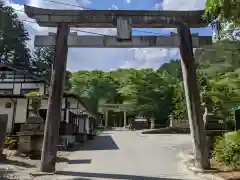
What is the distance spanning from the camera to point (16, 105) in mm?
21578

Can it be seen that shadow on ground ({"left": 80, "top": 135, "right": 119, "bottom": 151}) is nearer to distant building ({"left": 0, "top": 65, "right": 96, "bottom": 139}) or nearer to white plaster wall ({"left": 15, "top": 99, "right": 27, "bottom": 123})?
distant building ({"left": 0, "top": 65, "right": 96, "bottom": 139})

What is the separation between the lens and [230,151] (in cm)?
990

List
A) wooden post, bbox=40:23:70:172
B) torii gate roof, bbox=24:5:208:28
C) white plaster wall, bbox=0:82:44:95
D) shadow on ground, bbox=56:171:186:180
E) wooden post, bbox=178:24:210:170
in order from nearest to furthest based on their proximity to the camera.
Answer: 1. shadow on ground, bbox=56:171:186:180
2. wooden post, bbox=40:23:70:172
3. wooden post, bbox=178:24:210:170
4. torii gate roof, bbox=24:5:208:28
5. white plaster wall, bbox=0:82:44:95

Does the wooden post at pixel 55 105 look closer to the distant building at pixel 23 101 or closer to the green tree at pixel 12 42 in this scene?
the distant building at pixel 23 101

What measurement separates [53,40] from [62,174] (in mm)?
4805

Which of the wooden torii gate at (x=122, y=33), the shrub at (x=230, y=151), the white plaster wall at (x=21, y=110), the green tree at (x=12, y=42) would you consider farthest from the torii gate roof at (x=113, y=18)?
the green tree at (x=12, y=42)

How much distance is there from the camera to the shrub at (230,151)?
31.6ft

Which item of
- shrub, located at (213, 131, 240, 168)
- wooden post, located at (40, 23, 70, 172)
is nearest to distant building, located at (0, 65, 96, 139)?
wooden post, located at (40, 23, 70, 172)

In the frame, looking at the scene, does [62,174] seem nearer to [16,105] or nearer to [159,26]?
[159,26]

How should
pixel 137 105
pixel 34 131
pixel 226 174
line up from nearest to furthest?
pixel 226 174 < pixel 34 131 < pixel 137 105

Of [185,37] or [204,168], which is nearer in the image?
[204,168]

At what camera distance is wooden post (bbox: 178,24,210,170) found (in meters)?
9.62

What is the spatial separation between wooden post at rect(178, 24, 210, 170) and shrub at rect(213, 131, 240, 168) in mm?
889

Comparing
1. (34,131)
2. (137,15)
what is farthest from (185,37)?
(34,131)
